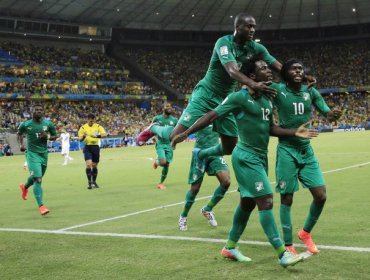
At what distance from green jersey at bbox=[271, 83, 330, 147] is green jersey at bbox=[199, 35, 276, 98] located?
0.73 meters

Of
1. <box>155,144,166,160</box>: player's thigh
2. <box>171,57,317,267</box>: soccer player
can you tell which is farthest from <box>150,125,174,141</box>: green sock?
<box>155,144,166,160</box>: player's thigh

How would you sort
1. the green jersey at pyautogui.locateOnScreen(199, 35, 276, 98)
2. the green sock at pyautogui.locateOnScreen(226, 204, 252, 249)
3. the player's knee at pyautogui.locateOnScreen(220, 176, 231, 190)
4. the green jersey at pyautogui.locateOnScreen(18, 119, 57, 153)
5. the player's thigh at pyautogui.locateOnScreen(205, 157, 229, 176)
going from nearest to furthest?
the green sock at pyautogui.locateOnScreen(226, 204, 252, 249)
the green jersey at pyautogui.locateOnScreen(199, 35, 276, 98)
the player's knee at pyautogui.locateOnScreen(220, 176, 231, 190)
the player's thigh at pyautogui.locateOnScreen(205, 157, 229, 176)
the green jersey at pyautogui.locateOnScreen(18, 119, 57, 153)

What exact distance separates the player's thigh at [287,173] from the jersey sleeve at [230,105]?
112cm

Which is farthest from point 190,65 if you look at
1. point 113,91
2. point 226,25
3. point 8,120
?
point 8,120

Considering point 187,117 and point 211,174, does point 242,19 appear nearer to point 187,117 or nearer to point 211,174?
point 187,117

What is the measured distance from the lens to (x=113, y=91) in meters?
63.8

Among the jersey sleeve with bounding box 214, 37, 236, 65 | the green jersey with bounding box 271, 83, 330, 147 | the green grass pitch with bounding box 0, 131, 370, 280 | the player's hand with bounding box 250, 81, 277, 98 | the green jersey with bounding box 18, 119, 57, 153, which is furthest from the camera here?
the green jersey with bounding box 18, 119, 57, 153

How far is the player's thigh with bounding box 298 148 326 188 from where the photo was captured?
21.4 feet

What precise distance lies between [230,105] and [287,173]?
131 cm

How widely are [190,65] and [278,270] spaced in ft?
230

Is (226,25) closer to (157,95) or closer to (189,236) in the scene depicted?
(157,95)

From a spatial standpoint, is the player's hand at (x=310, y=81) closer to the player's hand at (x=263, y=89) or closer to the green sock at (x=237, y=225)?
the player's hand at (x=263, y=89)

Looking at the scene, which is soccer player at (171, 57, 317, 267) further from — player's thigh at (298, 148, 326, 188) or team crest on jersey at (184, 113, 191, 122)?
team crest on jersey at (184, 113, 191, 122)

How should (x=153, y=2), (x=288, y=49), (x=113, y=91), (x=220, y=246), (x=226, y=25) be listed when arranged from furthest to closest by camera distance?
(x=288, y=49) < (x=226, y=25) < (x=113, y=91) < (x=153, y=2) < (x=220, y=246)
